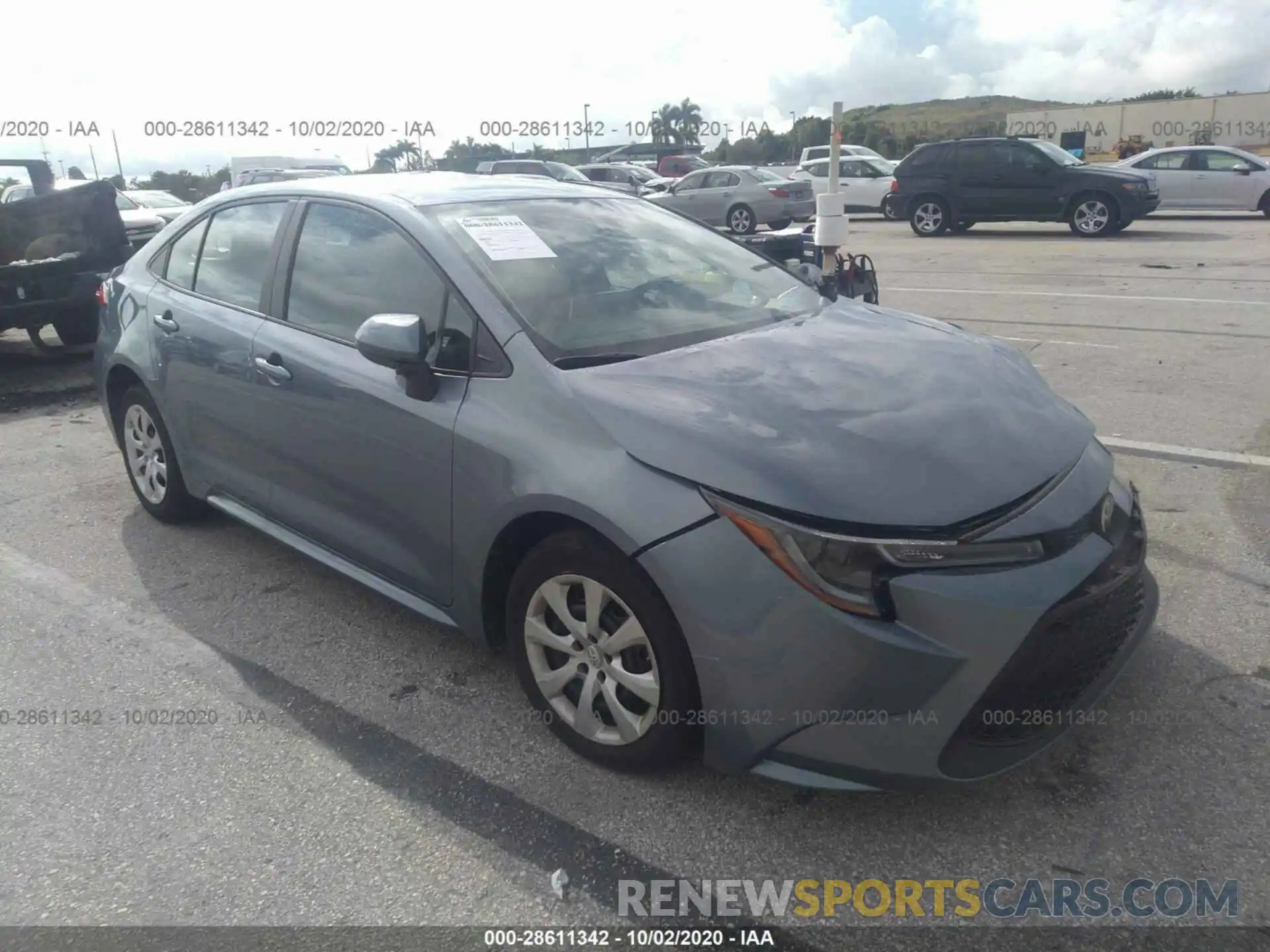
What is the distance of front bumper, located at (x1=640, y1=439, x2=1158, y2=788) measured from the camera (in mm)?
2297

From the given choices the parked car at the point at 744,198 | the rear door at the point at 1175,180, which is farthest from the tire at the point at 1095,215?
the parked car at the point at 744,198

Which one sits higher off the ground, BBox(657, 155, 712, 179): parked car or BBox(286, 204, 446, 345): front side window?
BBox(286, 204, 446, 345): front side window

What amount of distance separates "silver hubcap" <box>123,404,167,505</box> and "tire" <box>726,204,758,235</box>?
1694cm

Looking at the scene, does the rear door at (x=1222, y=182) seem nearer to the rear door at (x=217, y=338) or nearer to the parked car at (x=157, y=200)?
the parked car at (x=157, y=200)

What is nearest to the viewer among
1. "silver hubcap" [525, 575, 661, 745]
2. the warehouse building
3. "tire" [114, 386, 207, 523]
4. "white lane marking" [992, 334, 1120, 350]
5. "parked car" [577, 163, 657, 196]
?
"silver hubcap" [525, 575, 661, 745]

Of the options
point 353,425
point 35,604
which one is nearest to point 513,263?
point 353,425

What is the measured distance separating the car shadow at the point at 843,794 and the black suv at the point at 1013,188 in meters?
15.0

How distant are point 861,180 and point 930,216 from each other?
4964mm

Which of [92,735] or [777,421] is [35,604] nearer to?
[92,735]

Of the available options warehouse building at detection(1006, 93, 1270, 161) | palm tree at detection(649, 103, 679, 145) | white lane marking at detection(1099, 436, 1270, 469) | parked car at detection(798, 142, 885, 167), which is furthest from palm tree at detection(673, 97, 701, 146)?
white lane marking at detection(1099, 436, 1270, 469)

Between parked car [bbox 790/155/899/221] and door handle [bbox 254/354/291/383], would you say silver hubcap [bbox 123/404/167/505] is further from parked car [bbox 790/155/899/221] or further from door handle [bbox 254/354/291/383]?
parked car [bbox 790/155/899/221]

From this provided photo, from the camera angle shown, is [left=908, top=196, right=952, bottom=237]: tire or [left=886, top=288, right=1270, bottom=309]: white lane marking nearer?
[left=886, top=288, right=1270, bottom=309]: white lane marking

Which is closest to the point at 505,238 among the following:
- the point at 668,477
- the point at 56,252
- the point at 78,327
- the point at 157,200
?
the point at 668,477

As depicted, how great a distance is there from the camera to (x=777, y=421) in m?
2.64
